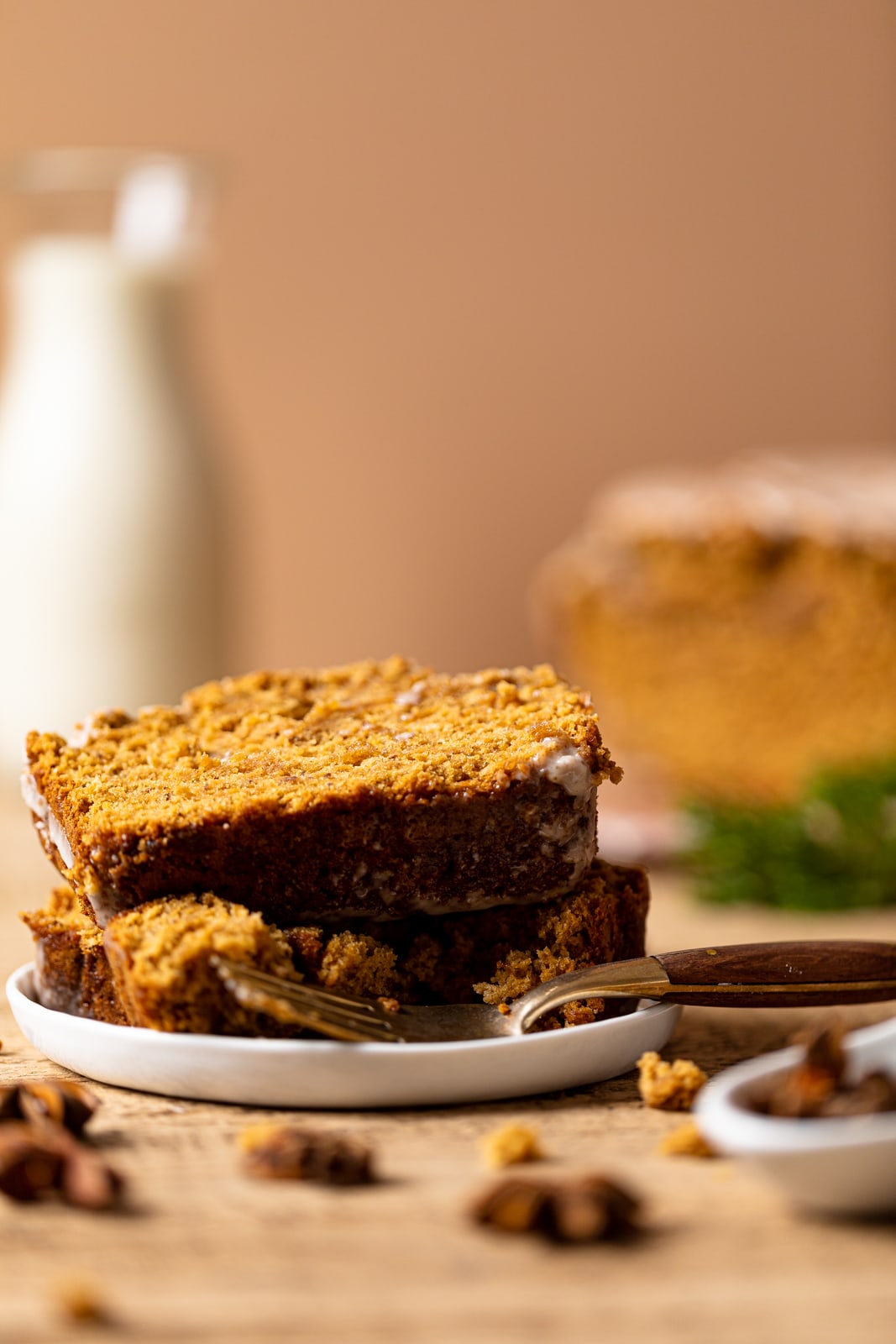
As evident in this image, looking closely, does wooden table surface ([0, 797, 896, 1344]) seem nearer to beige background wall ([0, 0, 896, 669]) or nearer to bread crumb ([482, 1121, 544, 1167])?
bread crumb ([482, 1121, 544, 1167])

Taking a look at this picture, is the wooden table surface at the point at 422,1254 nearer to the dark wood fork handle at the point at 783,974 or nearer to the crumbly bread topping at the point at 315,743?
the dark wood fork handle at the point at 783,974

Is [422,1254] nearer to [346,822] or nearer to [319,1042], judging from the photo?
[319,1042]

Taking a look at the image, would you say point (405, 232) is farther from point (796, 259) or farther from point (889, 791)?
point (889, 791)

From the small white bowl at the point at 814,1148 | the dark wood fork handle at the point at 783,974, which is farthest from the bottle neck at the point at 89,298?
the small white bowl at the point at 814,1148

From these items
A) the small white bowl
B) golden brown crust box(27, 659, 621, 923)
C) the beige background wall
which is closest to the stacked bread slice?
golden brown crust box(27, 659, 621, 923)

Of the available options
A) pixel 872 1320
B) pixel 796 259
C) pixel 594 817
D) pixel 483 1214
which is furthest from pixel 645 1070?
pixel 796 259

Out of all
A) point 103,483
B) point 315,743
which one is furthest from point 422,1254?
point 103,483

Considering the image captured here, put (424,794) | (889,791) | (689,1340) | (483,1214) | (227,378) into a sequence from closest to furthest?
(689,1340) → (483,1214) → (424,794) → (889,791) → (227,378)
